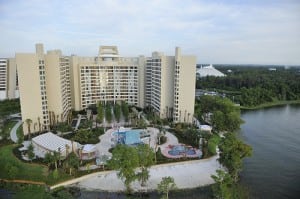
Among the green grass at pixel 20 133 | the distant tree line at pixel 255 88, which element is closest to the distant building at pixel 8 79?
the green grass at pixel 20 133

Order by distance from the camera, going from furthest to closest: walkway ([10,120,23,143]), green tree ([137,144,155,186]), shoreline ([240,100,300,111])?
1. shoreline ([240,100,300,111])
2. walkway ([10,120,23,143])
3. green tree ([137,144,155,186])

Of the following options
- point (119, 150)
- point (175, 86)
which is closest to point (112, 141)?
point (119, 150)

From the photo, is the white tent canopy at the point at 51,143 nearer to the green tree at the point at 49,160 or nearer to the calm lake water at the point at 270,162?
the green tree at the point at 49,160

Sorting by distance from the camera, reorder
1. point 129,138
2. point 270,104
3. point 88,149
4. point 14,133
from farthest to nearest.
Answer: point 270,104 < point 14,133 < point 129,138 < point 88,149

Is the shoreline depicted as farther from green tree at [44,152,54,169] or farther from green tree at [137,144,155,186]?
green tree at [44,152,54,169]

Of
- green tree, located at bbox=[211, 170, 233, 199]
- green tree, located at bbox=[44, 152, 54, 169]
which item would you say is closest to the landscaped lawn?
green tree, located at bbox=[44, 152, 54, 169]

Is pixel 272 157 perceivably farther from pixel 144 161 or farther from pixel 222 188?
Result: pixel 144 161

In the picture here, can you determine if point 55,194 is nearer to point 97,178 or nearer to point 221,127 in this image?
point 97,178
